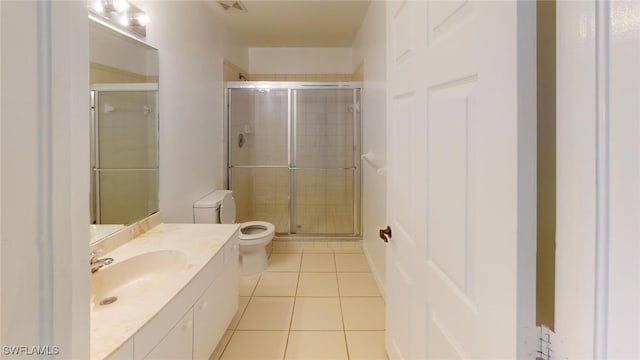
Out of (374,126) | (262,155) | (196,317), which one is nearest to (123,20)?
(196,317)

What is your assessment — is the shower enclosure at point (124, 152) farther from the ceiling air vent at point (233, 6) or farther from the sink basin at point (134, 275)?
the ceiling air vent at point (233, 6)

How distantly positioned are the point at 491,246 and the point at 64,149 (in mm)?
791

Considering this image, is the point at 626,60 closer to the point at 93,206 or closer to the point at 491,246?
the point at 491,246

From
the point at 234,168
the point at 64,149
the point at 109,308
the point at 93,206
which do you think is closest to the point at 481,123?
the point at 64,149

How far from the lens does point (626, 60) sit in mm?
448

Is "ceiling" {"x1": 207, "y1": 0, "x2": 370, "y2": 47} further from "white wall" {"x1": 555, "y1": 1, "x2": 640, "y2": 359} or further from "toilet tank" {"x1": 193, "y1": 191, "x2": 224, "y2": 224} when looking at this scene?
"white wall" {"x1": 555, "y1": 1, "x2": 640, "y2": 359}

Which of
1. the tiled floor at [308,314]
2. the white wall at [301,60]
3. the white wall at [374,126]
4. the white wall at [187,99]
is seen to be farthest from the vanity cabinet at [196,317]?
the white wall at [301,60]

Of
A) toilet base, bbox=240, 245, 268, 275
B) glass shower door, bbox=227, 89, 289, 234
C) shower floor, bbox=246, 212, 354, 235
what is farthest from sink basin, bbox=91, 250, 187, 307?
shower floor, bbox=246, 212, 354, 235

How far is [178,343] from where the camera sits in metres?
1.27

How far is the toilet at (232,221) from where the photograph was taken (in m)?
2.77

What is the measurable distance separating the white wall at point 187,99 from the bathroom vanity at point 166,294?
0.46 m

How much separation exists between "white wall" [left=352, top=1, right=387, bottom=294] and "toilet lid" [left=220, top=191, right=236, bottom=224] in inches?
53.8

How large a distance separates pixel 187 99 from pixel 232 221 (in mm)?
1220

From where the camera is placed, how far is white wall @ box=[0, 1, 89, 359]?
0.38 metres
